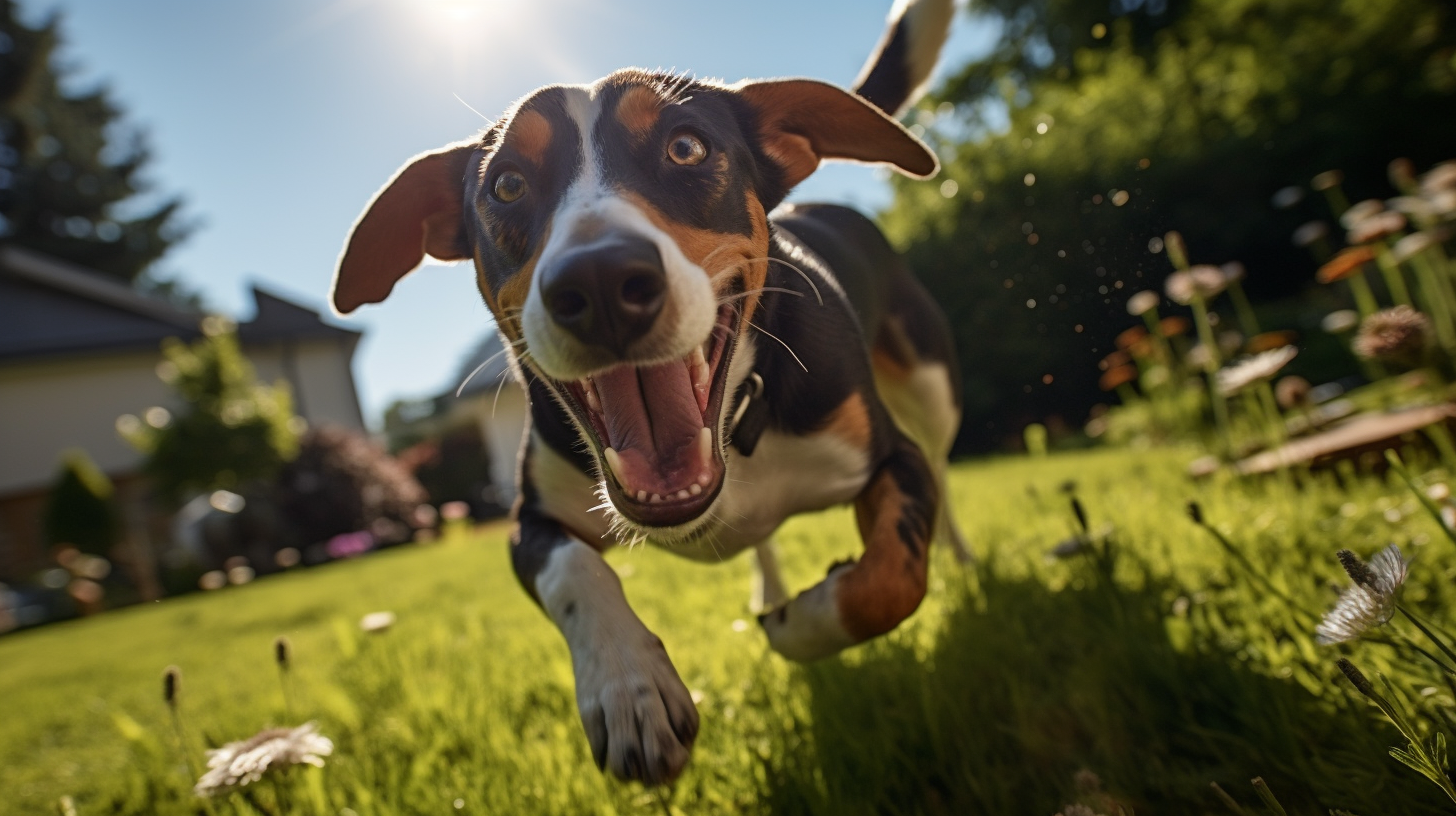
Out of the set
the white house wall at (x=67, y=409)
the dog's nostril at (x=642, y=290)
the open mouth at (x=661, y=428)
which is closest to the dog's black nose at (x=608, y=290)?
→ the dog's nostril at (x=642, y=290)

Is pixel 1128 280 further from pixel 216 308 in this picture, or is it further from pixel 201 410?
pixel 216 308

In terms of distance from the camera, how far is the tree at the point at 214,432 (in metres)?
16.0

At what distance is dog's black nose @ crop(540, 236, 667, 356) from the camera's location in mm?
1372

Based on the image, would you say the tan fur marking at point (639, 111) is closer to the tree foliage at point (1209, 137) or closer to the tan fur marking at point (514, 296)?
the tan fur marking at point (514, 296)

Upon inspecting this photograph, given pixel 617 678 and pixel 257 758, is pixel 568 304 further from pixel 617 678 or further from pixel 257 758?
pixel 257 758

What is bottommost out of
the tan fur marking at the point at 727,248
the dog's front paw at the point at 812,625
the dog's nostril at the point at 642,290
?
the dog's front paw at the point at 812,625

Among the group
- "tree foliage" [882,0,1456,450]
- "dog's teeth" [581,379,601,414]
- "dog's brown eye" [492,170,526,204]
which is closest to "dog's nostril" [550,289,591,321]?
"dog's teeth" [581,379,601,414]

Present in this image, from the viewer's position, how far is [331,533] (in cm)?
1677

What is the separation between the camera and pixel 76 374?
2178 cm

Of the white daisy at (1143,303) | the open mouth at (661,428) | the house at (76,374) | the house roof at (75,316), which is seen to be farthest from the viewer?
the house roof at (75,316)

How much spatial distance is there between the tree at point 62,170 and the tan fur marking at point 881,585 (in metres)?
37.3

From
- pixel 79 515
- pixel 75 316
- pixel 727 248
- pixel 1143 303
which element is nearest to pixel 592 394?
pixel 727 248

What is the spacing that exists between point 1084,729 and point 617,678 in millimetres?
1039

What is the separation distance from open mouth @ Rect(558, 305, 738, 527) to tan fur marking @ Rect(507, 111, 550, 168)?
0.48m
